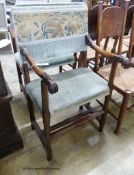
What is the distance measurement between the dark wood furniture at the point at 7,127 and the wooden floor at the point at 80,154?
68 mm

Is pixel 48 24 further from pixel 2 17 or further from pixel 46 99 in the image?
pixel 2 17

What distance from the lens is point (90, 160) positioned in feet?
4.12

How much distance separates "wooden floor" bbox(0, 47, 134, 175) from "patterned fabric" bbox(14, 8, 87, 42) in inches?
28.4

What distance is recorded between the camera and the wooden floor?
119 cm

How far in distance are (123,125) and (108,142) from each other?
257mm

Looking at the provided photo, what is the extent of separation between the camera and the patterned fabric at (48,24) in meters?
1.07

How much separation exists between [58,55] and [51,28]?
21 centimetres

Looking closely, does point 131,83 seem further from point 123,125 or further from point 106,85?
point 123,125

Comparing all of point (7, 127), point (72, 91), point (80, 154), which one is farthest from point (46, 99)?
point (80, 154)

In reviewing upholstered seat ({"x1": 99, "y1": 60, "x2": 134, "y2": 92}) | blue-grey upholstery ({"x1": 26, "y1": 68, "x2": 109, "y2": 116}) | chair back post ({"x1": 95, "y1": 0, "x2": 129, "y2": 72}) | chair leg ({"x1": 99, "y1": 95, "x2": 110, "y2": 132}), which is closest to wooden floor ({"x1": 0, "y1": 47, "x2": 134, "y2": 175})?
chair leg ({"x1": 99, "y1": 95, "x2": 110, "y2": 132})

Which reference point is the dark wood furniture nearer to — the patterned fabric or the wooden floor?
the wooden floor

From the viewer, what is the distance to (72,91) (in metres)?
1.10

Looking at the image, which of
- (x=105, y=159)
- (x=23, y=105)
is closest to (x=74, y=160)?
(x=105, y=159)

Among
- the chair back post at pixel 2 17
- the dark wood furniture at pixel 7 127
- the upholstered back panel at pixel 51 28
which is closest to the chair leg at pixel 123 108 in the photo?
the upholstered back panel at pixel 51 28
